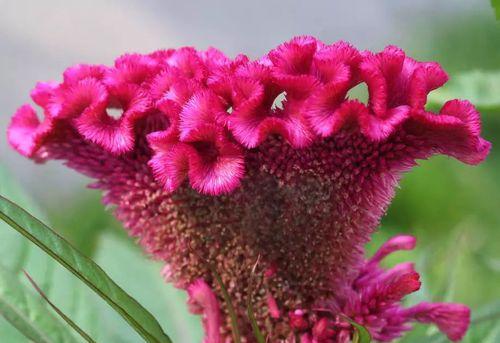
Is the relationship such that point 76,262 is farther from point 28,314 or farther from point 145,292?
point 145,292

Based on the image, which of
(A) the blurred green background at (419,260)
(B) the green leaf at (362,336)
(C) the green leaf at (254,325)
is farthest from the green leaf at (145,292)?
(B) the green leaf at (362,336)

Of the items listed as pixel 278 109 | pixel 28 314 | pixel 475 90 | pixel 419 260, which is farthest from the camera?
pixel 419 260

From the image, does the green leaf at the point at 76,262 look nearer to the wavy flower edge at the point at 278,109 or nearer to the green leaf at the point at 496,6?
the wavy flower edge at the point at 278,109

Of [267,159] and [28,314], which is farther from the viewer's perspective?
[28,314]

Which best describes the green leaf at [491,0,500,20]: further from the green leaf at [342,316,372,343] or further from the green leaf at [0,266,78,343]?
the green leaf at [0,266,78,343]

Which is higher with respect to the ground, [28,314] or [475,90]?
[475,90]

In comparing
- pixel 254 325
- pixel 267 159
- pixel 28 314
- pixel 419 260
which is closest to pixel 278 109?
pixel 267 159

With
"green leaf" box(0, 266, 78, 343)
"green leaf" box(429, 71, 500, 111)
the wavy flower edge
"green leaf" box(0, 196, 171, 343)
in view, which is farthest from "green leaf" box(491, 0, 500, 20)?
"green leaf" box(0, 266, 78, 343)
